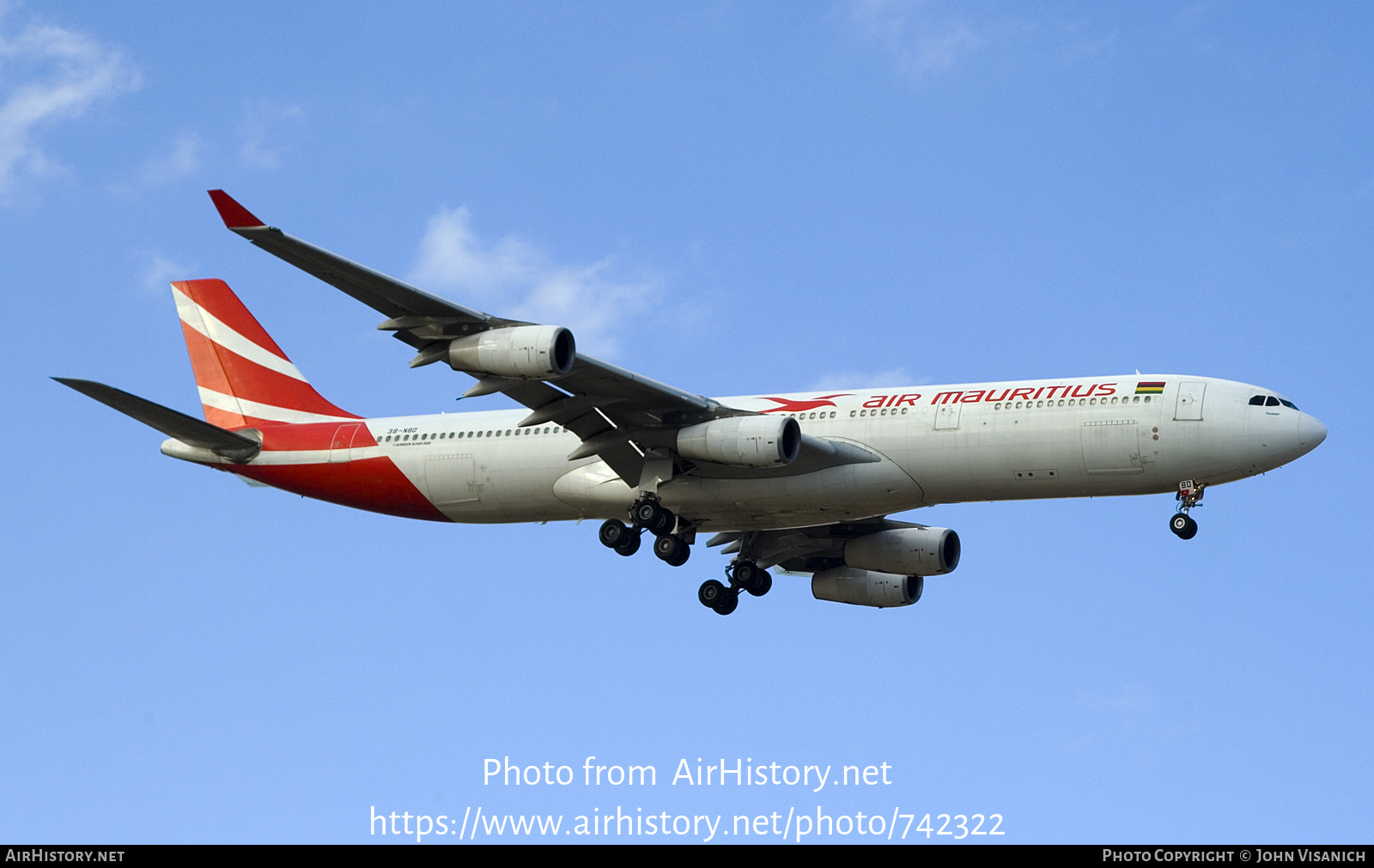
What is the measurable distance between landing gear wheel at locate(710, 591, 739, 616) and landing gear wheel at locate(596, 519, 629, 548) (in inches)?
194

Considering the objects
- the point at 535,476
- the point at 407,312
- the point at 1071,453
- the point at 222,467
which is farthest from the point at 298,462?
the point at 1071,453

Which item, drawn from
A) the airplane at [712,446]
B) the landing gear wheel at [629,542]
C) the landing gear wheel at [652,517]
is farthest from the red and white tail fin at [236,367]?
the landing gear wheel at [652,517]

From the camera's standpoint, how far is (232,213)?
28859mm

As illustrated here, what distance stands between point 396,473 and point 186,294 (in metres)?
9.23

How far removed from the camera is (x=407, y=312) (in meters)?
32.4

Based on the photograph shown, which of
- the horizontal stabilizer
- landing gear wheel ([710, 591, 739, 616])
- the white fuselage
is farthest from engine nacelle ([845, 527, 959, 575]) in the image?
the horizontal stabilizer

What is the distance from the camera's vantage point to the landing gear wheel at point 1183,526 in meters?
34.6

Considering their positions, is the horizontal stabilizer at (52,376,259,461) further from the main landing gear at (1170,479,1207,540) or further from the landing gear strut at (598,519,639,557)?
the main landing gear at (1170,479,1207,540)

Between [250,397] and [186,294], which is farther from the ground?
[186,294]

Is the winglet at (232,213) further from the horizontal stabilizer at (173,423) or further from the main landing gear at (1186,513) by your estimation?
the main landing gear at (1186,513)

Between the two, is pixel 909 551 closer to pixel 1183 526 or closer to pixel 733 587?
pixel 733 587

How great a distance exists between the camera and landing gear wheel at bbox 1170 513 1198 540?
3462cm

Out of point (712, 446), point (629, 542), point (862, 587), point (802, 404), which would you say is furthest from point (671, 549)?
point (862, 587)
